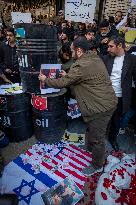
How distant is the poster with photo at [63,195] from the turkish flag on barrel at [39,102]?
4.73 feet

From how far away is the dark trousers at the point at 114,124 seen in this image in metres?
4.59

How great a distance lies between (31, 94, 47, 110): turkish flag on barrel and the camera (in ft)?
15.0

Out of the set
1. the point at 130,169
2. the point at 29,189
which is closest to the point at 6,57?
the point at 29,189

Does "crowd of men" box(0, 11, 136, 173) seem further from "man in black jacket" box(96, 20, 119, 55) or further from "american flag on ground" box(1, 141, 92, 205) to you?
"man in black jacket" box(96, 20, 119, 55)

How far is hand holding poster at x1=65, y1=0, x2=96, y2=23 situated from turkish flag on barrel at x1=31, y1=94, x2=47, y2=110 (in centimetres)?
297

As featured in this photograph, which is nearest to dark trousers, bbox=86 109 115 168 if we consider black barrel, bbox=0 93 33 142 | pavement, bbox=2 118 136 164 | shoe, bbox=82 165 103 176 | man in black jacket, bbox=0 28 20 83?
shoe, bbox=82 165 103 176

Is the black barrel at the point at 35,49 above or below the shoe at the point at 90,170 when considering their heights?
above

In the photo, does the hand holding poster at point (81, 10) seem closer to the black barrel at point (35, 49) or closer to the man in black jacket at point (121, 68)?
the man in black jacket at point (121, 68)

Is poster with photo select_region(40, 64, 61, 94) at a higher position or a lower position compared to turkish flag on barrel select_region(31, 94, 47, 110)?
higher

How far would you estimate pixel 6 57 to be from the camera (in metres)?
6.11

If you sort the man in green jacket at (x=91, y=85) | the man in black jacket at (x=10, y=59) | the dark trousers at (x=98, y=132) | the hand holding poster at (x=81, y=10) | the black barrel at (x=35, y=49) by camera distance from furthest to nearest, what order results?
the hand holding poster at (x=81, y=10) < the man in black jacket at (x=10, y=59) < the black barrel at (x=35, y=49) < the dark trousers at (x=98, y=132) < the man in green jacket at (x=91, y=85)

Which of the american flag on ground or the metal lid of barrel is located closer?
the american flag on ground

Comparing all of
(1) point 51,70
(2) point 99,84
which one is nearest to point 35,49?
(1) point 51,70

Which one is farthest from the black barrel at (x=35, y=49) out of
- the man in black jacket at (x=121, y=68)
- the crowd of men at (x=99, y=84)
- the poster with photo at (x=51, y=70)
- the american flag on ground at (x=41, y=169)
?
the american flag on ground at (x=41, y=169)
